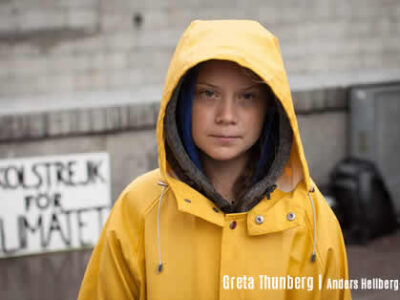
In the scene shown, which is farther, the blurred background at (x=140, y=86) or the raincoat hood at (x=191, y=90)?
the blurred background at (x=140, y=86)

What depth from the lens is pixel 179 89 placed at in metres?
2.08

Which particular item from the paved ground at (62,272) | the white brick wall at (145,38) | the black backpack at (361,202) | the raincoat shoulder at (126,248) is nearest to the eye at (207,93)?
the raincoat shoulder at (126,248)

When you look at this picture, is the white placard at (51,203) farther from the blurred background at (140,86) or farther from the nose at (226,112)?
the nose at (226,112)

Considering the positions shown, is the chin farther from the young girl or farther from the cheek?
the cheek

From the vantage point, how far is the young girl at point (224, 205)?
1.98m

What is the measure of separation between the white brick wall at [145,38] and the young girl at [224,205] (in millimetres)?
3635

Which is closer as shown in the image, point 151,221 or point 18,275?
point 151,221

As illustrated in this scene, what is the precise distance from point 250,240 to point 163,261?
1.02 feet

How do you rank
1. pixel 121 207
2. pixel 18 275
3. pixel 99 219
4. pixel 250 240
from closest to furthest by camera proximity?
pixel 250 240, pixel 121 207, pixel 18 275, pixel 99 219

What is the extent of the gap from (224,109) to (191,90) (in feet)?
0.51

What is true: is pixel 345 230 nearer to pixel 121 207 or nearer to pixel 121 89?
pixel 121 89

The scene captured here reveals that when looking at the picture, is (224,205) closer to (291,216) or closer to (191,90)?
(291,216)

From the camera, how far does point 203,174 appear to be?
211 centimetres

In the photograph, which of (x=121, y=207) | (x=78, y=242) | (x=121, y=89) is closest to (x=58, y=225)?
(x=78, y=242)
